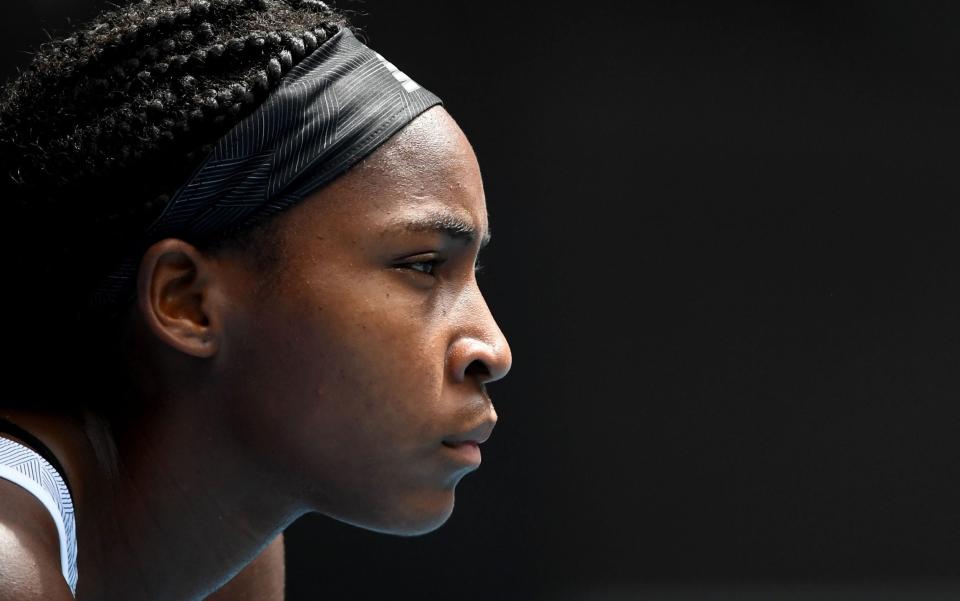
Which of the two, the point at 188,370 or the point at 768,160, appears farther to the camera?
the point at 768,160

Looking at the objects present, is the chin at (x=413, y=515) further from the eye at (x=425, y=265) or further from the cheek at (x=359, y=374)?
the eye at (x=425, y=265)

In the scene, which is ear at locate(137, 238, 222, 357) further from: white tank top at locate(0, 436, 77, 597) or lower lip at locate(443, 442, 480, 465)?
lower lip at locate(443, 442, 480, 465)

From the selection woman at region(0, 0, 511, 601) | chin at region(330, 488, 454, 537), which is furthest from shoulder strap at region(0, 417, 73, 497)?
chin at region(330, 488, 454, 537)

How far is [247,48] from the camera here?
1.45m

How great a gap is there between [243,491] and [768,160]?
5.15 ft

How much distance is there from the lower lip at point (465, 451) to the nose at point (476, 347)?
76 millimetres

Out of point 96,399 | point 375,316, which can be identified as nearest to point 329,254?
point 375,316

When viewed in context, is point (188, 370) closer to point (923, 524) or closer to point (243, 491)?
point (243, 491)

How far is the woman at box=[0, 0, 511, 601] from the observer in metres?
1.40

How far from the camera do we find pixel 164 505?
58.6 inches

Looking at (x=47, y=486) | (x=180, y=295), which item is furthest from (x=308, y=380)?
(x=47, y=486)

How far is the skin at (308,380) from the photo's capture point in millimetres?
1397

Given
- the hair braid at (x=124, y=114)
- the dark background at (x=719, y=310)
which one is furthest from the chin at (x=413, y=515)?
the dark background at (x=719, y=310)

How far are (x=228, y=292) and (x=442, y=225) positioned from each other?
256 mm
